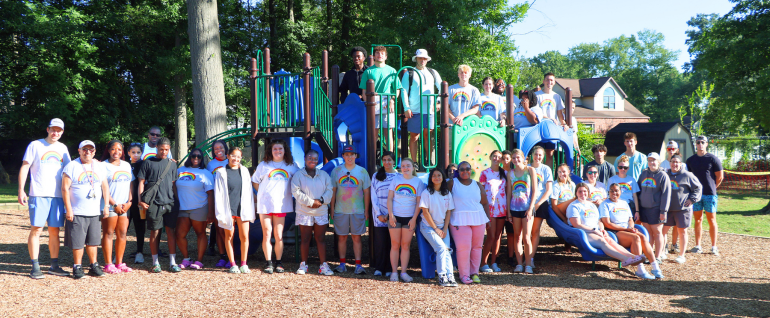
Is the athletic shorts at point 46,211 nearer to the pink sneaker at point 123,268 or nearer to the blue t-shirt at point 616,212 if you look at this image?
the pink sneaker at point 123,268

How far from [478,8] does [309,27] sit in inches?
308

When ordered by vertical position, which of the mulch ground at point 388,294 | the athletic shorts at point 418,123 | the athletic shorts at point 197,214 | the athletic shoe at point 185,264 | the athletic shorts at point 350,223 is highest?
the athletic shorts at point 418,123

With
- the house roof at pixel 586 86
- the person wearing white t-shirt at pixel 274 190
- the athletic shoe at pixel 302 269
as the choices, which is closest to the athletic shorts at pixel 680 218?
the athletic shoe at pixel 302 269

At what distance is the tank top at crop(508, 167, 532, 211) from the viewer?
256 inches

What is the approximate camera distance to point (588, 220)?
6.77 m

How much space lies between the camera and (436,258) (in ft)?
20.0

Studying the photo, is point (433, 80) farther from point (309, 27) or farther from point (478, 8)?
point (309, 27)

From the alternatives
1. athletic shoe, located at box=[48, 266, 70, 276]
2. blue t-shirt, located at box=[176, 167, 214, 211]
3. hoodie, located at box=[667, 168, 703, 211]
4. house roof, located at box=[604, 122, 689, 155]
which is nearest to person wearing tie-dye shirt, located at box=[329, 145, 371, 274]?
blue t-shirt, located at box=[176, 167, 214, 211]

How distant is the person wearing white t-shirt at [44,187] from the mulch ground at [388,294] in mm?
508

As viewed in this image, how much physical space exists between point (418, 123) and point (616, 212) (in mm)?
2712

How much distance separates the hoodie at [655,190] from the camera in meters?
6.98

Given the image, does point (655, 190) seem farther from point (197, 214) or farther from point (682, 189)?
point (197, 214)

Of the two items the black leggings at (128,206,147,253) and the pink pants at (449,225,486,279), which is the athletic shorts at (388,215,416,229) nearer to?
the pink pants at (449,225,486,279)

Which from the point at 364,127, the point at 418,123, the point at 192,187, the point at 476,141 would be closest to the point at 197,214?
the point at 192,187
